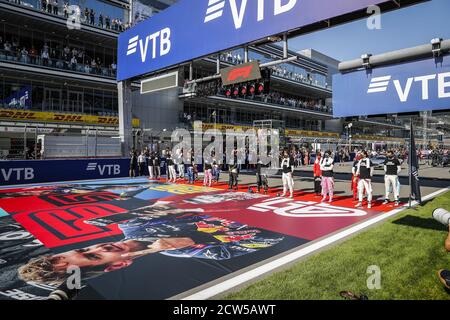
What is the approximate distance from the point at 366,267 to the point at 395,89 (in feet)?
27.7

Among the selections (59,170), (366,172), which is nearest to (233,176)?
(366,172)

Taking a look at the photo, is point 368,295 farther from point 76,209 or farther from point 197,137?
point 197,137

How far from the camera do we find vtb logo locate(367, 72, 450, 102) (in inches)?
383

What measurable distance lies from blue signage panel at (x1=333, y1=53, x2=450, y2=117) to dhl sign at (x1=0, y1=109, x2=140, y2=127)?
19978mm

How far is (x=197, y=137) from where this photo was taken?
3228 centimetres

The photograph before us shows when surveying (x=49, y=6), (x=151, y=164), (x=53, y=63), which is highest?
(x=49, y=6)

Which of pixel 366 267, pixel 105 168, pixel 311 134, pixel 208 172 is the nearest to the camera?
pixel 366 267

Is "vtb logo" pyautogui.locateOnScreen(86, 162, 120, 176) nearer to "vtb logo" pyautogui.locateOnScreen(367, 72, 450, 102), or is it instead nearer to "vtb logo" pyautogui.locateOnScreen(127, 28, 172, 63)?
"vtb logo" pyautogui.locateOnScreen(127, 28, 172, 63)

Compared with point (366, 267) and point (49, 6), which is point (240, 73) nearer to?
point (366, 267)

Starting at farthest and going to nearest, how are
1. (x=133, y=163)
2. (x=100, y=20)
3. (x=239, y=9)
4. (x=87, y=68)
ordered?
(x=100, y=20) → (x=87, y=68) → (x=133, y=163) → (x=239, y=9)

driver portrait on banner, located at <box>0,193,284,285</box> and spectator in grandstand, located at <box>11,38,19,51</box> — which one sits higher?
spectator in grandstand, located at <box>11,38,19,51</box>

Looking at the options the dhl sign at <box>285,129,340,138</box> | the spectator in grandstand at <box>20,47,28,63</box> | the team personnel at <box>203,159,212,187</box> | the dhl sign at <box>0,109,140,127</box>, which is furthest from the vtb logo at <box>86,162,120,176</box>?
the dhl sign at <box>285,129,340,138</box>

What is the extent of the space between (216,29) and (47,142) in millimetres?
12119

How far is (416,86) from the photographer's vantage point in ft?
33.8
